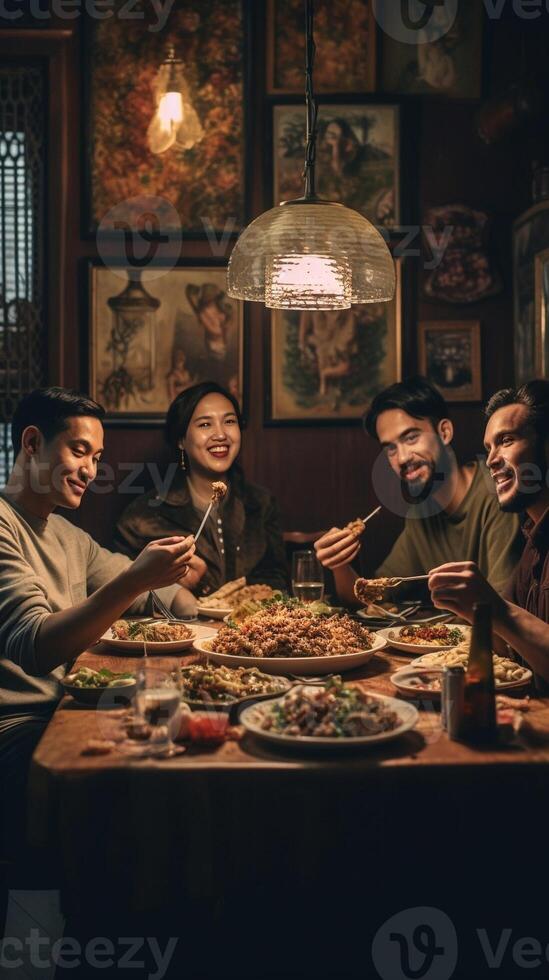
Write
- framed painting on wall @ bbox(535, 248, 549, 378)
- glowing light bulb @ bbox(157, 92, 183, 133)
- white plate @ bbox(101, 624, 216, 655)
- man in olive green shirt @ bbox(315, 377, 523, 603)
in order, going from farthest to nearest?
glowing light bulb @ bbox(157, 92, 183, 133) → framed painting on wall @ bbox(535, 248, 549, 378) → man in olive green shirt @ bbox(315, 377, 523, 603) → white plate @ bbox(101, 624, 216, 655)

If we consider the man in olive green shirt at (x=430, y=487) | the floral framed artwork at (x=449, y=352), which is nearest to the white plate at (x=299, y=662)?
the man in olive green shirt at (x=430, y=487)

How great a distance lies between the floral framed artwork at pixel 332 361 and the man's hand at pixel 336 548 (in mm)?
1559

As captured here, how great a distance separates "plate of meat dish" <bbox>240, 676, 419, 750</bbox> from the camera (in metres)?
1.74

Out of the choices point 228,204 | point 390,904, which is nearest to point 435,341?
point 228,204

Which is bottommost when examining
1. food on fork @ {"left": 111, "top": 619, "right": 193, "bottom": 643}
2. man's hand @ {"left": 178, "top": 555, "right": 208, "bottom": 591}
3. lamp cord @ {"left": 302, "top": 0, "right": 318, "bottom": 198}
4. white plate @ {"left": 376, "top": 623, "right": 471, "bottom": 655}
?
white plate @ {"left": 376, "top": 623, "right": 471, "bottom": 655}

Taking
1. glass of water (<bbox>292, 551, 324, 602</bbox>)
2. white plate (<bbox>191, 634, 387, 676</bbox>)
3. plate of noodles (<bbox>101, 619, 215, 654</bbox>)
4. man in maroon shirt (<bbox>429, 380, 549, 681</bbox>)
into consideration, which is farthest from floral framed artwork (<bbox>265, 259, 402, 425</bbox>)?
white plate (<bbox>191, 634, 387, 676</bbox>)

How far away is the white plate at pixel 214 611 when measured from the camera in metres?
3.10

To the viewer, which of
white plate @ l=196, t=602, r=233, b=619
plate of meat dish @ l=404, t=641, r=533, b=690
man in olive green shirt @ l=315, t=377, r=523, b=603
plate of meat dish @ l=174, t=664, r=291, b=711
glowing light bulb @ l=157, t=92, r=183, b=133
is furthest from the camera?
glowing light bulb @ l=157, t=92, r=183, b=133

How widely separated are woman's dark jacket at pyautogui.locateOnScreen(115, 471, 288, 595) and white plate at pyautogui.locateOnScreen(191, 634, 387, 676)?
1.65 m

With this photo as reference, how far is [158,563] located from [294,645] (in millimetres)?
384

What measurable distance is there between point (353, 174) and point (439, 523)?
1.81 metres

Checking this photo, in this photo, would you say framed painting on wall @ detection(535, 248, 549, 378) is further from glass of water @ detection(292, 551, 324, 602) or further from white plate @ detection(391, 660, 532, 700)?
white plate @ detection(391, 660, 532, 700)

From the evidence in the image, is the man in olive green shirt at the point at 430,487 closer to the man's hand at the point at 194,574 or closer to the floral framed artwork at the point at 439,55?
the man's hand at the point at 194,574

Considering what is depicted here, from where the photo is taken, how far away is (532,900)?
1.90 m
